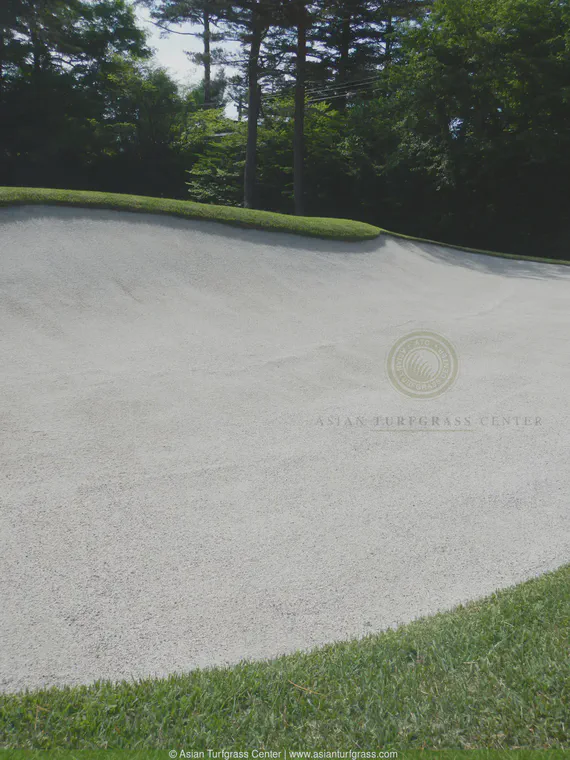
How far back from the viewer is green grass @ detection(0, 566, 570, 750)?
200cm

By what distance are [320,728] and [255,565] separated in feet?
3.98

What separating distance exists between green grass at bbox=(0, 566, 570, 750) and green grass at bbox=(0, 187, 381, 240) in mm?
9978

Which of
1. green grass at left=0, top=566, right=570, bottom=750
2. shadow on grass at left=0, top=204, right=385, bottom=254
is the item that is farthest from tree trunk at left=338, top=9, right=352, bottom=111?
green grass at left=0, top=566, right=570, bottom=750

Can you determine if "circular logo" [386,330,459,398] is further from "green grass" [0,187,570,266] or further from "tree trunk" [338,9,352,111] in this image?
"tree trunk" [338,9,352,111]

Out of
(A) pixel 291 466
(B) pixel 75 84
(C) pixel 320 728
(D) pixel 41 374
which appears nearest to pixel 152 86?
(B) pixel 75 84

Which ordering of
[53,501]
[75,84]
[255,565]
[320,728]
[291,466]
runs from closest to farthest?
[320,728] → [255,565] → [53,501] → [291,466] → [75,84]

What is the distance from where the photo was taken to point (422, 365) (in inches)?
275

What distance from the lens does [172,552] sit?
3.32 metres

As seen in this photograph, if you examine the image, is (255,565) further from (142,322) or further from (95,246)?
(95,246)

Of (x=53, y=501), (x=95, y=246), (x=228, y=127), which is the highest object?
(x=228, y=127)

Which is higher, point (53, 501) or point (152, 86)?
point (152, 86)

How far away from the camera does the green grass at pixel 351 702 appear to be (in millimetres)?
2002

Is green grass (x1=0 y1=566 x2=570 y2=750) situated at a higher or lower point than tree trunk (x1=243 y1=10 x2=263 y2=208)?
lower

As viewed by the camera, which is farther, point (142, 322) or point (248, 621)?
point (142, 322)
